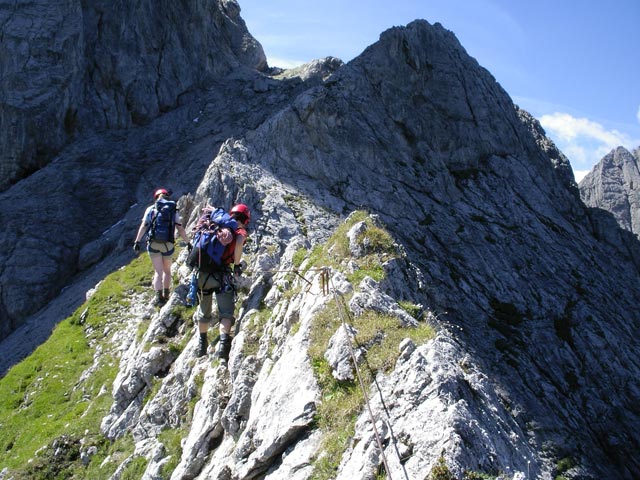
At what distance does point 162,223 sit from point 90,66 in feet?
119

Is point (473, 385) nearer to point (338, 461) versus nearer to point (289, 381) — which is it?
point (338, 461)

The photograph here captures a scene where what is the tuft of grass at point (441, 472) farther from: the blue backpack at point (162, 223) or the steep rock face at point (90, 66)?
the steep rock face at point (90, 66)

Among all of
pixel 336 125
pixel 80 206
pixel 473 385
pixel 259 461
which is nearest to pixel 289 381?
pixel 259 461

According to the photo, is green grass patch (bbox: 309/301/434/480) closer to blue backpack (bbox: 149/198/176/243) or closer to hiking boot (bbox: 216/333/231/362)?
hiking boot (bbox: 216/333/231/362)

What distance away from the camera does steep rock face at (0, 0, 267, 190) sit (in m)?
41.2

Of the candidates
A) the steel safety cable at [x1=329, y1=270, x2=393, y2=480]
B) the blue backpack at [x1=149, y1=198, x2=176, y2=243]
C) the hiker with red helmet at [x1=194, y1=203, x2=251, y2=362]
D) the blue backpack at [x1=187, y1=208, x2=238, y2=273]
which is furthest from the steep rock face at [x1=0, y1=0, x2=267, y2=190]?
the steel safety cable at [x1=329, y1=270, x2=393, y2=480]

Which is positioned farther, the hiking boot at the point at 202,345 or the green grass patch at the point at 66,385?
the green grass patch at the point at 66,385

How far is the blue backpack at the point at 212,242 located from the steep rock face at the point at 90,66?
Answer: 112 feet

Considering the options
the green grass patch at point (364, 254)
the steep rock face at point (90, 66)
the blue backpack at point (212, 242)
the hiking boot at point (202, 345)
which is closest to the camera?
the green grass patch at point (364, 254)

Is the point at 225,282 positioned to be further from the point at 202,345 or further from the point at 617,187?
the point at 617,187

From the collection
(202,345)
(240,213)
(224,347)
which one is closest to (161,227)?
(202,345)

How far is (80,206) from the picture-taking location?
37938 mm

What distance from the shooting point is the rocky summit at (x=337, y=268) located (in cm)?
827

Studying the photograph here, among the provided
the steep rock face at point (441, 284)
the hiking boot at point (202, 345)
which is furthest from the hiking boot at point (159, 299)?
the hiking boot at point (202, 345)
